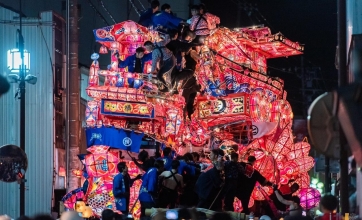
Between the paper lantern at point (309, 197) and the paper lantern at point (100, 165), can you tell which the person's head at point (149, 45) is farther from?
the paper lantern at point (309, 197)

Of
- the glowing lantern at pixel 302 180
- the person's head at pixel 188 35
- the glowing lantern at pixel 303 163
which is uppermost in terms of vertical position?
the person's head at pixel 188 35

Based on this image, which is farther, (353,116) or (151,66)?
(151,66)

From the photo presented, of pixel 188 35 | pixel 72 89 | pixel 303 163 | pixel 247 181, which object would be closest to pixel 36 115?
pixel 72 89

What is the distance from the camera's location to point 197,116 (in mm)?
24609

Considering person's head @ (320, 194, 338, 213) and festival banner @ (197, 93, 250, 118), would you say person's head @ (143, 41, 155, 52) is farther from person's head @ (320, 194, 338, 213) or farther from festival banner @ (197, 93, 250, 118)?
person's head @ (320, 194, 338, 213)

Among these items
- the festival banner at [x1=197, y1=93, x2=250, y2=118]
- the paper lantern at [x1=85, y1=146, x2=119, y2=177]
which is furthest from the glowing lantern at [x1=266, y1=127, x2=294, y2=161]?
the paper lantern at [x1=85, y1=146, x2=119, y2=177]

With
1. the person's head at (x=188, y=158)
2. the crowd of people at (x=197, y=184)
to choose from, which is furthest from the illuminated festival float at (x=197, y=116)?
the crowd of people at (x=197, y=184)

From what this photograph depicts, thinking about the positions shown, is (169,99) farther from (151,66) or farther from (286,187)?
(286,187)

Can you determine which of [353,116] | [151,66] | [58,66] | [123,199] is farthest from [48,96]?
[353,116]

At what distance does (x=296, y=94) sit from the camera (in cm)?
4756

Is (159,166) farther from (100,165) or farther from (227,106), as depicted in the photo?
(227,106)

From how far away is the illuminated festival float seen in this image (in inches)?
902

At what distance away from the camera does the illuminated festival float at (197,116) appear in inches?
902

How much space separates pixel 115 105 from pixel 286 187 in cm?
544
